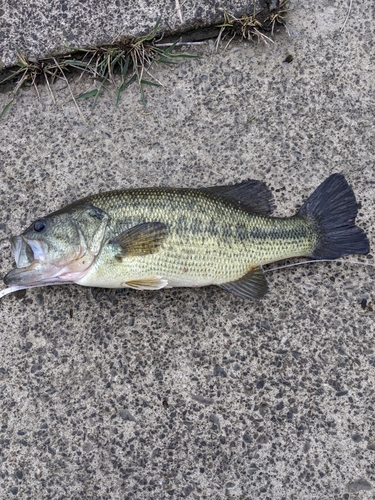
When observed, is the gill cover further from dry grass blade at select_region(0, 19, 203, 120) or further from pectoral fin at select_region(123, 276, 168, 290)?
dry grass blade at select_region(0, 19, 203, 120)

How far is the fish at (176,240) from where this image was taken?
3018 millimetres

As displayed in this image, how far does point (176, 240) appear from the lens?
3.04m

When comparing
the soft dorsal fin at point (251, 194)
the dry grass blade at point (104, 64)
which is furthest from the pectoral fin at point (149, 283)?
the dry grass blade at point (104, 64)

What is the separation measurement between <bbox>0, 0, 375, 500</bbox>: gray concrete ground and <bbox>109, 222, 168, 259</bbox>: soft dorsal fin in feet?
1.58

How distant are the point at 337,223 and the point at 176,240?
3.44ft

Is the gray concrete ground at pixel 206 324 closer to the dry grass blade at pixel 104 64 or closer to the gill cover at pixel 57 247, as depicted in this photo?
the dry grass blade at pixel 104 64

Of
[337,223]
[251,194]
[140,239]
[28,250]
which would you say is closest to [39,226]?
[28,250]

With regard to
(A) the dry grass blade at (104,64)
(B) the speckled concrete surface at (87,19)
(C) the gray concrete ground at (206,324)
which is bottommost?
(C) the gray concrete ground at (206,324)

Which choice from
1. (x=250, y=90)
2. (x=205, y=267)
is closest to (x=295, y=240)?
(x=205, y=267)

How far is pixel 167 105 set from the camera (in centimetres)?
372

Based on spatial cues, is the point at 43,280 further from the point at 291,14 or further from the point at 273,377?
the point at 291,14

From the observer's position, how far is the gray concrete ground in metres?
3.16

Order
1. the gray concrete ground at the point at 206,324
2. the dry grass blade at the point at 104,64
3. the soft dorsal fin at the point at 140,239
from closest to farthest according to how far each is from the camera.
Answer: the soft dorsal fin at the point at 140,239 → the gray concrete ground at the point at 206,324 → the dry grass blade at the point at 104,64

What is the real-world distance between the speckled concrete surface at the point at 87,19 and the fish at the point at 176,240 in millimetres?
1344
